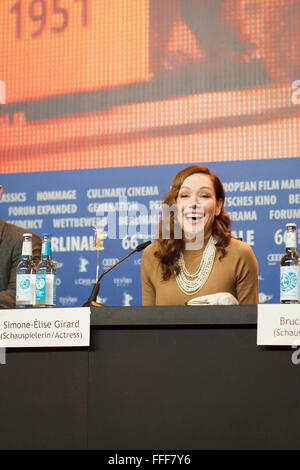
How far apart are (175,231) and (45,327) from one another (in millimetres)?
1113

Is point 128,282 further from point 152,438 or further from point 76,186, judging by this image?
point 152,438

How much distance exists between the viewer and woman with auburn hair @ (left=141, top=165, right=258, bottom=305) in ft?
8.18

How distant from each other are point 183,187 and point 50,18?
1.70 m

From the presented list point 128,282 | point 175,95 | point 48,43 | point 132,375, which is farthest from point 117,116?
point 132,375

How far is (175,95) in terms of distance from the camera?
11.9 ft

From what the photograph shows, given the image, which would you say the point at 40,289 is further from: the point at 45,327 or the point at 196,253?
the point at 196,253

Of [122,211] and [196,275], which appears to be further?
[122,211]

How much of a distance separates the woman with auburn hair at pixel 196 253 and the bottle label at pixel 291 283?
687 millimetres

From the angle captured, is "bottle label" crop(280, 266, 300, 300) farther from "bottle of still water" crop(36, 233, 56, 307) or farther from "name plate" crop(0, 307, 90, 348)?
"bottle of still water" crop(36, 233, 56, 307)

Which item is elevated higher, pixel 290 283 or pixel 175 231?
pixel 175 231

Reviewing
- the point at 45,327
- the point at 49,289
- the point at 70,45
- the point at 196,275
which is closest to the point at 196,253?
the point at 196,275

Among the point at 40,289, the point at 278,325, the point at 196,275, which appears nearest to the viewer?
the point at 278,325

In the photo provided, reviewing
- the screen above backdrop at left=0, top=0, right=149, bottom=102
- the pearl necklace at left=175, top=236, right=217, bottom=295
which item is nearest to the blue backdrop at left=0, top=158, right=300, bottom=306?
the screen above backdrop at left=0, top=0, right=149, bottom=102

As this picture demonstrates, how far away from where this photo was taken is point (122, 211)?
3.56m
